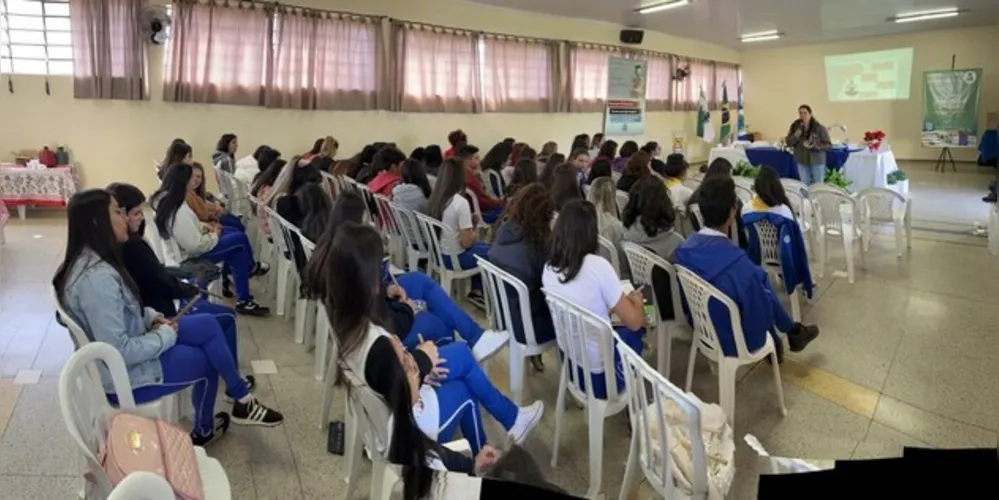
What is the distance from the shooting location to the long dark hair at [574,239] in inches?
96.9

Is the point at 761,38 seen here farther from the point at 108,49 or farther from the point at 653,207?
the point at 108,49

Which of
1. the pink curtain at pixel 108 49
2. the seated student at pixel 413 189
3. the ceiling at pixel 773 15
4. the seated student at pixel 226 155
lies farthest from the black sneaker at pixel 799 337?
the pink curtain at pixel 108 49

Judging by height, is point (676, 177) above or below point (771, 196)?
above

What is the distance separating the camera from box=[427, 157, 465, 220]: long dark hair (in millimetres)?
4008

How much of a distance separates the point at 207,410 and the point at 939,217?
Answer: 814cm

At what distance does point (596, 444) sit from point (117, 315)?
1.64 m

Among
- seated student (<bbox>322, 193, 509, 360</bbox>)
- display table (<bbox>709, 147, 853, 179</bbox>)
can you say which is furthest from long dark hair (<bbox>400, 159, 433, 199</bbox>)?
display table (<bbox>709, 147, 853, 179</bbox>)

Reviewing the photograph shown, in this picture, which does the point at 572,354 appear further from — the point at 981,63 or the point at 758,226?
the point at 981,63

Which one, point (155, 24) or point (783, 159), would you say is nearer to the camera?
point (155, 24)

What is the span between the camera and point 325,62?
7.88m

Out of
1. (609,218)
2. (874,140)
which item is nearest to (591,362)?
(609,218)

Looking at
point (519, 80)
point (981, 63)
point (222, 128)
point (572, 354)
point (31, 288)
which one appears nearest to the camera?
point (572, 354)

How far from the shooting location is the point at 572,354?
2.35m

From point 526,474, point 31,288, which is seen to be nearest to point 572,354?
point 526,474
